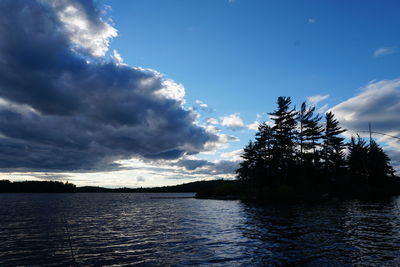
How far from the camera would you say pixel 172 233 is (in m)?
19.3

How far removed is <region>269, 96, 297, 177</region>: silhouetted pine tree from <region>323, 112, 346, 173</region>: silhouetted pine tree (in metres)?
10.3

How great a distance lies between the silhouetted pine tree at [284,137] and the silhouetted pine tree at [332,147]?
1029cm

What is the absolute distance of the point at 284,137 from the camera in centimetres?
6353

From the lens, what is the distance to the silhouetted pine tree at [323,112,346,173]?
65.7 meters

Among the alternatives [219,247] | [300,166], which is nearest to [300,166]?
[300,166]

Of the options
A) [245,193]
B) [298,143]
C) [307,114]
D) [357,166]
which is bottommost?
[245,193]

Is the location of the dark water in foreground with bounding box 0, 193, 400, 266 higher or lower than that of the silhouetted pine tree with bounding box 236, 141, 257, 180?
lower

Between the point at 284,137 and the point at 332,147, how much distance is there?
52.2 feet

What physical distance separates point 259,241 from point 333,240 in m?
4.44

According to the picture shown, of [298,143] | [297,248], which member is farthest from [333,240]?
[298,143]

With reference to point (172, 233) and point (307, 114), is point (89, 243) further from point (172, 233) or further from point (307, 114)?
point (307, 114)

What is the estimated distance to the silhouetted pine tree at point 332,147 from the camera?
6569cm

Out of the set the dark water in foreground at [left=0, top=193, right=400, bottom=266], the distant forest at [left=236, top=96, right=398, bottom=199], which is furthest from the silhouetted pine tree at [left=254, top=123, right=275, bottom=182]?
the dark water in foreground at [left=0, top=193, right=400, bottom=266]

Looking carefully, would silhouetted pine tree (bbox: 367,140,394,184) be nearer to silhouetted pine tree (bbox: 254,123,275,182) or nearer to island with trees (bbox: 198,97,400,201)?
island with trees (bbox: 198,97,400,201)
